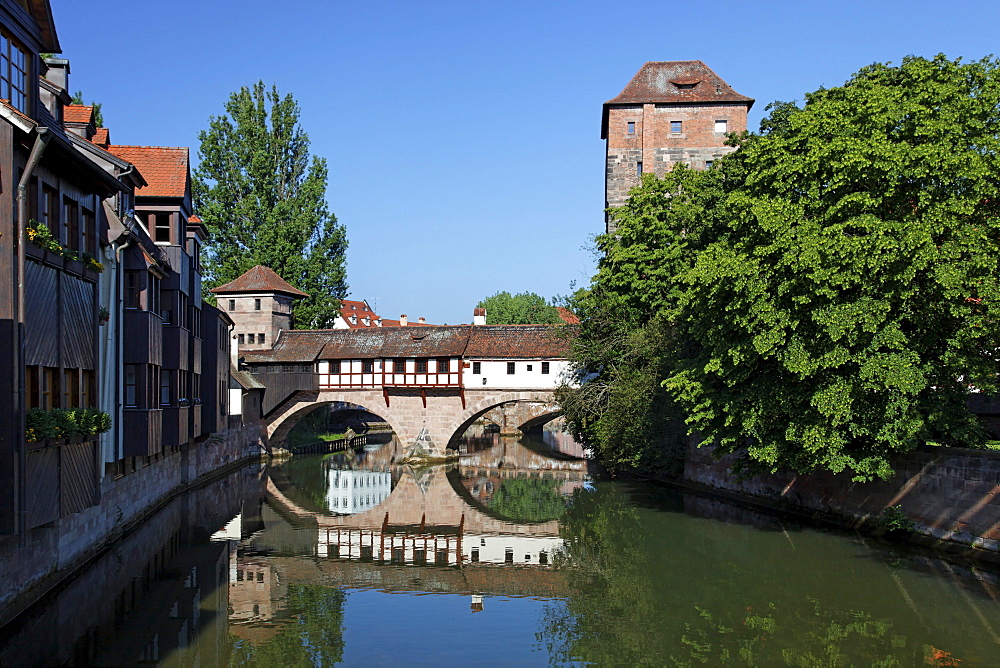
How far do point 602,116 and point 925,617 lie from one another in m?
33.2

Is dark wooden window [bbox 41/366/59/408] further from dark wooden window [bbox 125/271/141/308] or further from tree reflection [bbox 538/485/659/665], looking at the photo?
tree reflection [bbox 538/485/659/665]

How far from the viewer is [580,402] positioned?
98.7 ft

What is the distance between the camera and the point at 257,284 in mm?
40562

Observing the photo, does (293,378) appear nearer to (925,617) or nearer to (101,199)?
(101,199)

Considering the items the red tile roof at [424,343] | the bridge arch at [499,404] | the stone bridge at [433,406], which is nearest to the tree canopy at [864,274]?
the red tile roof at [424,343]

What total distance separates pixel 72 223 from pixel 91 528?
5580 millimetres

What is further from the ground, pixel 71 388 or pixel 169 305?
pixel 169 305

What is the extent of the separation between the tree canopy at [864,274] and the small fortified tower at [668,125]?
21317 mm

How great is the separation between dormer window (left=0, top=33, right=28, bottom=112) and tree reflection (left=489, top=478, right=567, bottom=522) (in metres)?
15.8

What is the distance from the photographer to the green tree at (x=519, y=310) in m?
77.8

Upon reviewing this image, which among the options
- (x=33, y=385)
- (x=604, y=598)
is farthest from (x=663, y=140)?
(x=33, y=385)

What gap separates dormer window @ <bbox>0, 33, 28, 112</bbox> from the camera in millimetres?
11898

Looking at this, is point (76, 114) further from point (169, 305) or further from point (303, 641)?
point (303, 641)

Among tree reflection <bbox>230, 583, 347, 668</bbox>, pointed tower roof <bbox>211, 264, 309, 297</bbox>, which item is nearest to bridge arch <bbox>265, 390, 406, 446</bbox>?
pointed tower roof <bbox>211, 264, 309, 297</bbox>
